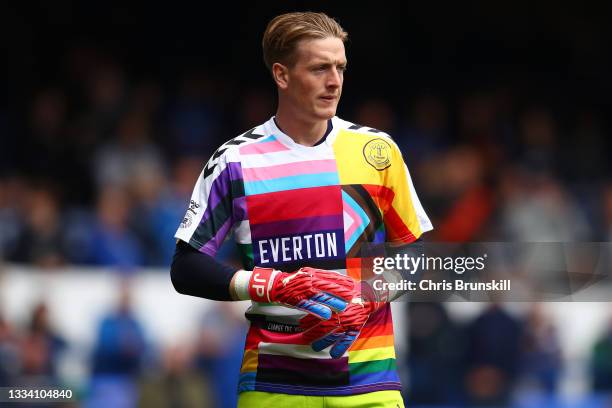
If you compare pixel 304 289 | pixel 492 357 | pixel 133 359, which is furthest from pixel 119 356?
pixel 304 289

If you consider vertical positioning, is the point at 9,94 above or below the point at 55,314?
above

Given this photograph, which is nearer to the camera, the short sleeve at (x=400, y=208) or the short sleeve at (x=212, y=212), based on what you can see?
the short sleeve at (x=212, y=212)

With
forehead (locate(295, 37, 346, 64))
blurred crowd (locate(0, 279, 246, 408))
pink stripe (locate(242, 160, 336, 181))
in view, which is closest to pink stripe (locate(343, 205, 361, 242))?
pink stripe (locate(242, 160, 336, 181))

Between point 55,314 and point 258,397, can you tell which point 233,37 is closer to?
point 55,314

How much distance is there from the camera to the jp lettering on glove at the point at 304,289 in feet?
12.4

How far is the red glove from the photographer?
3.78 metres

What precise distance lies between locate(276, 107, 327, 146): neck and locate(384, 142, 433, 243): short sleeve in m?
0.26

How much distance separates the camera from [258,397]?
4055 mm

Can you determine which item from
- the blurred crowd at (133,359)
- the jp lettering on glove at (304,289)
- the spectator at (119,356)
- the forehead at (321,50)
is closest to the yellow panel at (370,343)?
the jp lettering on glove at (304,289)

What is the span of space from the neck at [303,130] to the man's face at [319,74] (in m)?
0.07

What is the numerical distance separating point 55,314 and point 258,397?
16.9 ft

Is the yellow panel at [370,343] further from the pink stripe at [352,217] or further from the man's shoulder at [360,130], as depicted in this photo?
the man's shoulder at [360,130]

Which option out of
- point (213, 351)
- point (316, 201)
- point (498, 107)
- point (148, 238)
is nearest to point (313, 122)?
point (316, 201)

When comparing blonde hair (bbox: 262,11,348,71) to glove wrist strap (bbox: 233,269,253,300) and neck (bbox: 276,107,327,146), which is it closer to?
neck (bbox: 276,107,327,146)
